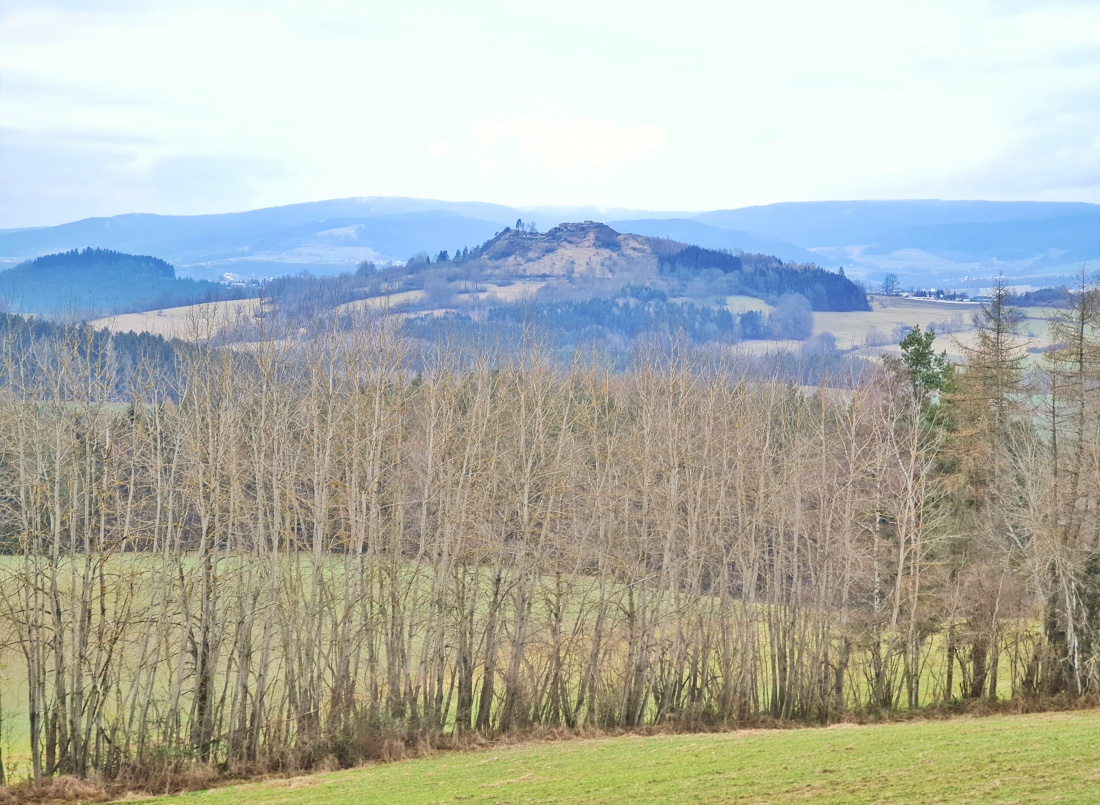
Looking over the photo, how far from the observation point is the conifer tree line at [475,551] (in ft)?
110

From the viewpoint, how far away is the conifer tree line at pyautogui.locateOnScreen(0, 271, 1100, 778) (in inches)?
1324

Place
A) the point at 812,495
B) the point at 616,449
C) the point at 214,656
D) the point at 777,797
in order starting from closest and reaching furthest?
the point at 777,797
the point at 214,656
the point at 616,449
the point at 812,495

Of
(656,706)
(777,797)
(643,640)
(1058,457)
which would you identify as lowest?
(656,706)

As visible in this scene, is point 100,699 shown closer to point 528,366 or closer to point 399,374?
point 399,374

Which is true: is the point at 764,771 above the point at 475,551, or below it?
below

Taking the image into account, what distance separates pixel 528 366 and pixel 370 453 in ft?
46.9

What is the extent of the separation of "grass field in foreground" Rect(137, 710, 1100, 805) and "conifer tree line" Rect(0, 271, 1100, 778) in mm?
5327

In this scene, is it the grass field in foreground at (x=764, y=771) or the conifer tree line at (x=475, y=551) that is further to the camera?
the conifer tree line at (x=475, y=551)

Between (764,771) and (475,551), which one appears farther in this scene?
(475,551)

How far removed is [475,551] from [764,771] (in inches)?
673

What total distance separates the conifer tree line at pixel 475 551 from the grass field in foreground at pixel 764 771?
17.5 ft

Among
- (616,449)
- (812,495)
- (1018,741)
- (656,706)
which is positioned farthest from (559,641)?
(812,495)

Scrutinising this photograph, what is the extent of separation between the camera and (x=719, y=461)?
51250mm

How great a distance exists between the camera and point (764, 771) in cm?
2362
